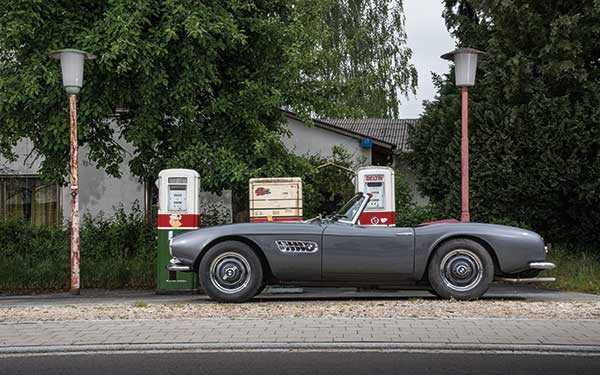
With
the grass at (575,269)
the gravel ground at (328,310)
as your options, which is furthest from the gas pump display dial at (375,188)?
the gravel ground at (328,310)

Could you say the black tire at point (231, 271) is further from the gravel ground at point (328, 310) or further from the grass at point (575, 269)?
the grass at point (575, 269)

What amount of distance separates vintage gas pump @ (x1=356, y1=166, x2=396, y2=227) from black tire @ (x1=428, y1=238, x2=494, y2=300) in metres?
3.30

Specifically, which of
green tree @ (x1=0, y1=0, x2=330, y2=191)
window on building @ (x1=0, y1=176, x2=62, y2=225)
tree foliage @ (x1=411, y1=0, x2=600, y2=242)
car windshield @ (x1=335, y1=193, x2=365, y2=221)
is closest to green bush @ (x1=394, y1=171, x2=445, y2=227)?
tree foliage @ (x1=411, y1=0, x2=600, y2=242)

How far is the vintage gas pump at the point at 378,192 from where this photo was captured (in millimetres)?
13086

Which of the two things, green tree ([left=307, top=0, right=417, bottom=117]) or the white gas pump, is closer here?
the white gas pump

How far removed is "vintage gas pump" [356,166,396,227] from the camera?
1309 cm

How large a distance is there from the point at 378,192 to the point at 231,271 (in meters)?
3.96

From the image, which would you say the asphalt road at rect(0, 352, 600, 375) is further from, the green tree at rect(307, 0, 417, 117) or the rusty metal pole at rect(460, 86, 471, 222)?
the green tree at rect(307, 0, 417, 117)

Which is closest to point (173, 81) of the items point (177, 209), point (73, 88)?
point (73, 88)

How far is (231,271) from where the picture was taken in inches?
391

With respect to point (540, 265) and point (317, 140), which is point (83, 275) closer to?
point (540, 265)

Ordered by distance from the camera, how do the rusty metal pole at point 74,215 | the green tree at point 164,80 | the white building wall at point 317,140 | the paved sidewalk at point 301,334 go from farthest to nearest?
the white building wall at point 317,140, the green tree at point 164,80, the rusty metal pole at point 74,215, the paved sidewalk at point 301,334

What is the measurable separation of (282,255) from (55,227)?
894 cm

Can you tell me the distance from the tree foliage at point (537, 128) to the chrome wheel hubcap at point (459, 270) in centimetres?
697
